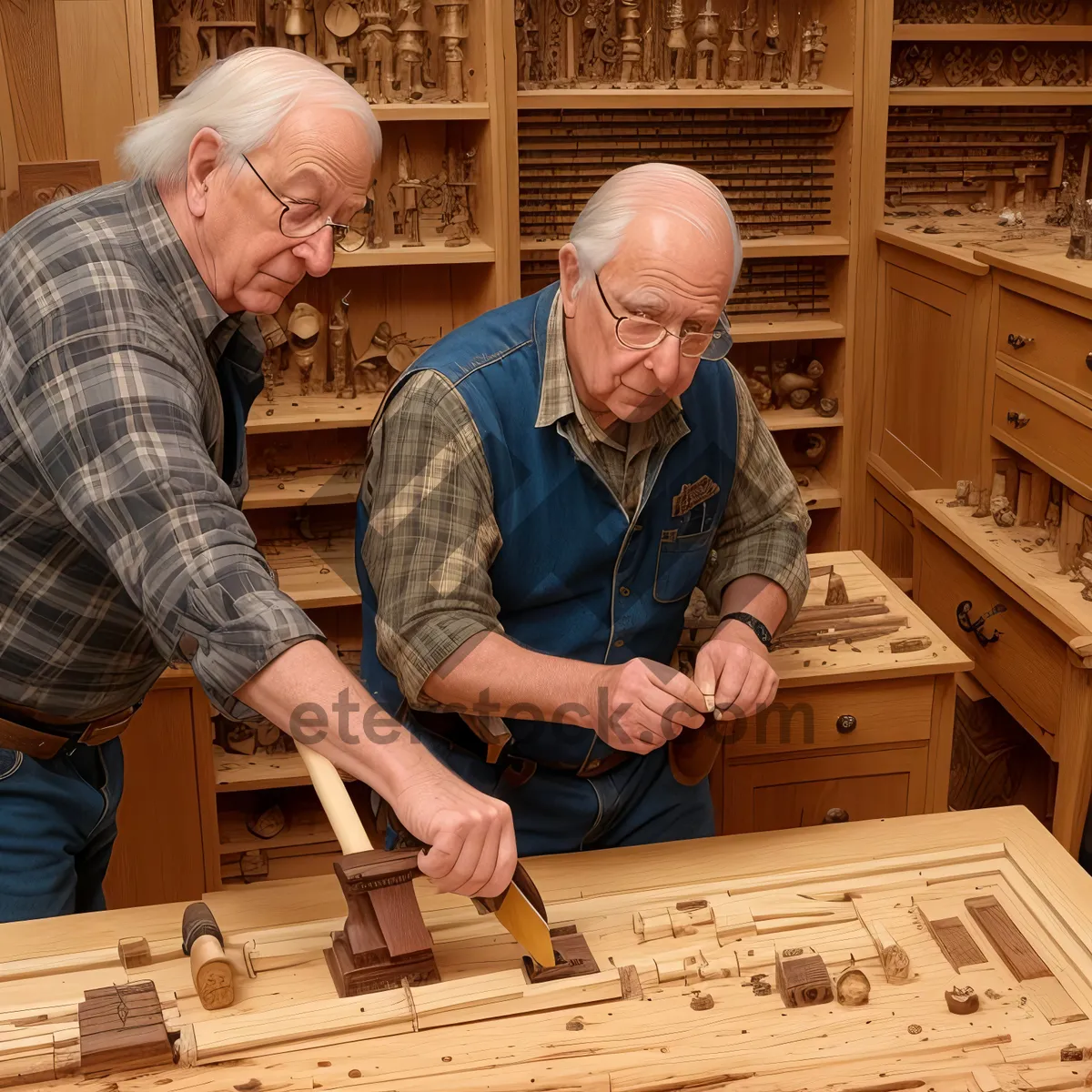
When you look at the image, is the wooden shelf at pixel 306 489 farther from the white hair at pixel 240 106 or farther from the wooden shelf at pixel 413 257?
the white hair at pixel 240 106

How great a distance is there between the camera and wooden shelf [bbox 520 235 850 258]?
3852 millimetres

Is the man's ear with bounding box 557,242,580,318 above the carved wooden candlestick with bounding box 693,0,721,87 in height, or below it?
below

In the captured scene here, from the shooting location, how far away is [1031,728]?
2.97 metres

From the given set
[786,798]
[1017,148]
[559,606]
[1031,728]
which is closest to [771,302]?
[1017,148]

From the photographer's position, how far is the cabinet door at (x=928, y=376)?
3.61 m

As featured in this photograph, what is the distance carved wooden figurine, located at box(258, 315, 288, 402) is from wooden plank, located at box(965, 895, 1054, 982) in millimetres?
2641

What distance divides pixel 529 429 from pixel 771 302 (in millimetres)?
2463

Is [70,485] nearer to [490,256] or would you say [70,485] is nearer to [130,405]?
[130,405]

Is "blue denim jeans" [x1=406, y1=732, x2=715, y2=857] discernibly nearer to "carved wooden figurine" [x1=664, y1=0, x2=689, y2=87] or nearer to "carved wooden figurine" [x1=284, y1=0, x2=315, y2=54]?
"carved wooden figurine" [x1=284, y1=0, x2=315, y2=54]

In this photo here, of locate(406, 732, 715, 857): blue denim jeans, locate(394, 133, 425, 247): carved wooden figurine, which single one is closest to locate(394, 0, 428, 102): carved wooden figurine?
locate(394, 133, 425, 247): carved wooden figurine

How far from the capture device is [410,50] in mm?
3555

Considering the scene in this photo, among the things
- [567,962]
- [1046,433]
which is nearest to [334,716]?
[567,962]

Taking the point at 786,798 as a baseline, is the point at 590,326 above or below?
above

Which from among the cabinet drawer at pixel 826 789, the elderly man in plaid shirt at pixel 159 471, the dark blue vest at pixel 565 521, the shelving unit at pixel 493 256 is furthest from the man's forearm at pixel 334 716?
the shelving unit at pixel 493 256
